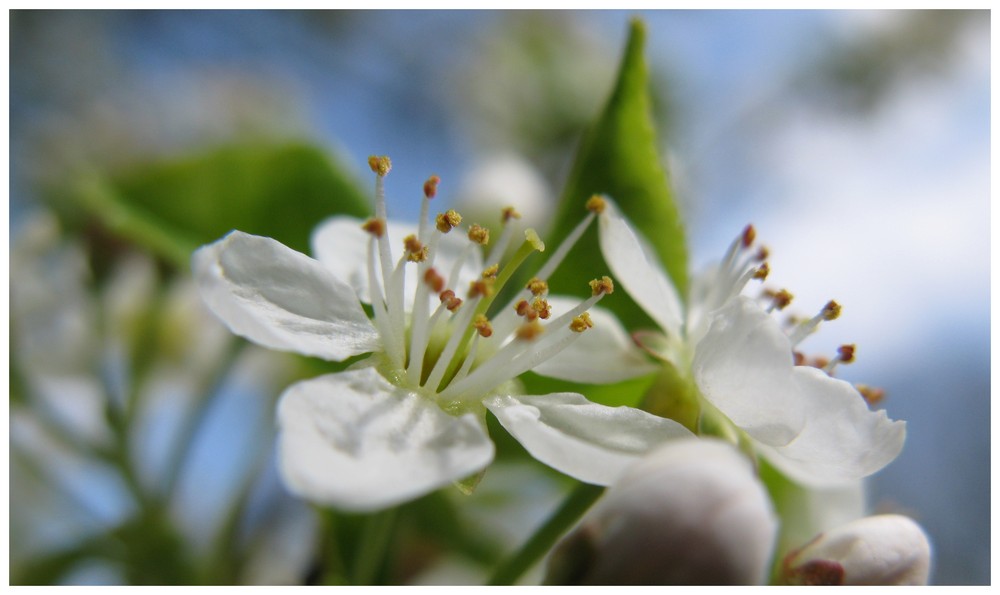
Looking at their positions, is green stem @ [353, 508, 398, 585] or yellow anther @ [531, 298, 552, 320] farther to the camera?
green stem @ [353, 508, 398, 585]

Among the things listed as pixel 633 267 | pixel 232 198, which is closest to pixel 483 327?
pixel 633 267

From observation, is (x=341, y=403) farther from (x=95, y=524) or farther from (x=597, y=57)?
(x=597, y=57)

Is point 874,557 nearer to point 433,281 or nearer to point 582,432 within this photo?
point 582,432

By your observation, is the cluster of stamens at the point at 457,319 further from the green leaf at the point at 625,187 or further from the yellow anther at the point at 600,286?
the green leaf at the point at 625,187

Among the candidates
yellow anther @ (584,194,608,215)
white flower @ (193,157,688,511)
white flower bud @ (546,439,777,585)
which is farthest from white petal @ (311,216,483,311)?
white flower bud @ (546,439,777,585)

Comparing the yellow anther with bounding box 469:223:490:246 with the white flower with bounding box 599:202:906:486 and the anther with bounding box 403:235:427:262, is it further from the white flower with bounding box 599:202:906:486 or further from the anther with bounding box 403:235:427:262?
the white flower with bounding box 599:202:906:486

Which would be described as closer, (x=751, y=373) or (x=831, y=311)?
(x=751, y=373)

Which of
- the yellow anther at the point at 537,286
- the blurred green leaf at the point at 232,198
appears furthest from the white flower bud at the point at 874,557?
the blurred green leaf at the point at 232,198
